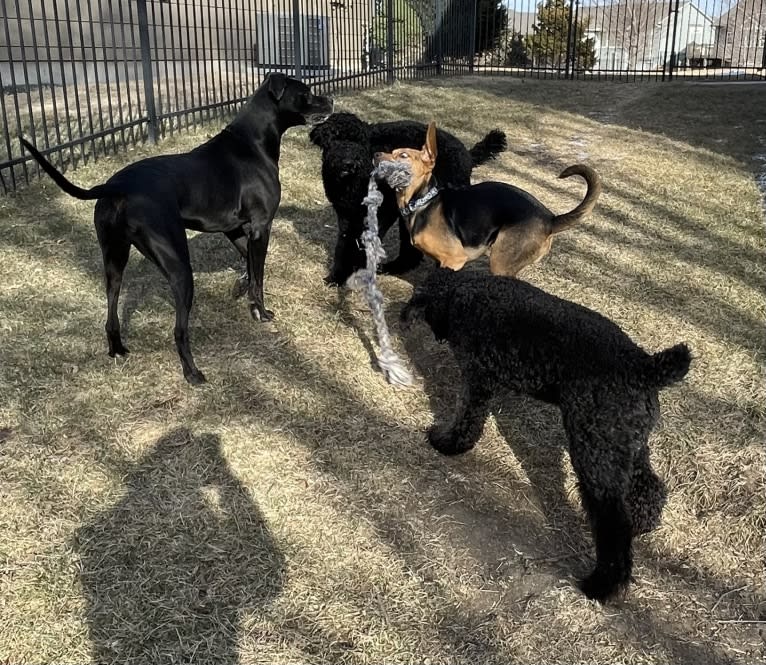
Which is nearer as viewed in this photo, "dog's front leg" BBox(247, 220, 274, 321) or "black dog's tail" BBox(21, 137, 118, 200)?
"black dog's tail" BBox(21, 137, 118, 200)

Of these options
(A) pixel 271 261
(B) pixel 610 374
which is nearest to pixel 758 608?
(B) pixel 610 374

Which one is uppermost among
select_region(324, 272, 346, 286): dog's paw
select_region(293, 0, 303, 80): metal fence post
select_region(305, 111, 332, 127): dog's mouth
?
select_region(293, 0, 303, 80): metal fence post

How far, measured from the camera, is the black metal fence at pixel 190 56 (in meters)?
7.87

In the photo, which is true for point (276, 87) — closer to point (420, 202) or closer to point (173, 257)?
point (420, 202)

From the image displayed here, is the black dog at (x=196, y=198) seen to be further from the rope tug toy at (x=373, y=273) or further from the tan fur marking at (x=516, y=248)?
the tan fur marking at (x=516, y=248)

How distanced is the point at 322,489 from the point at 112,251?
66.5 inches

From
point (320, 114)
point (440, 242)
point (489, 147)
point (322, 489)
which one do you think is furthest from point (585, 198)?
point (322, 489)

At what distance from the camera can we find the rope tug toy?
4.10 m

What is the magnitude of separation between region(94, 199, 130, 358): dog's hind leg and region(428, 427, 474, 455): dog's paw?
1.88m

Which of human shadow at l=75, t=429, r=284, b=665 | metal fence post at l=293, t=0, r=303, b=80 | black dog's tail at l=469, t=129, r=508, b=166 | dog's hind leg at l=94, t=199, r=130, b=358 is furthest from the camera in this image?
metal fence post at l=293, t=0, r=303, b=80

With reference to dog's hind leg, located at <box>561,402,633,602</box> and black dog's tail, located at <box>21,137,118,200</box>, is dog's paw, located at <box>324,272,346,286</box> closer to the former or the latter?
black dog's tail, located at <box>21,137,118,200</box>

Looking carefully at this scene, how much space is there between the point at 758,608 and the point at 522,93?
41.8 feet

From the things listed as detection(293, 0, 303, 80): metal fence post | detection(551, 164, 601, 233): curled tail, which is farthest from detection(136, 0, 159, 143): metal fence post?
detection(551, 164, 601, 233): curled tail

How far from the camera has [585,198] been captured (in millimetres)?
4441
